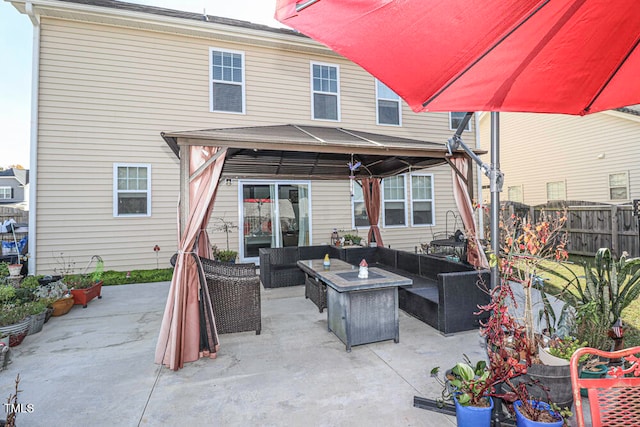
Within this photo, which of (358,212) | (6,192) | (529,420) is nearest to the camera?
(529,420)

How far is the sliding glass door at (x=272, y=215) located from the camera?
8508 mm

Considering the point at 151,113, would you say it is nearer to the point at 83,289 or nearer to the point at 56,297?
the point at 83,289

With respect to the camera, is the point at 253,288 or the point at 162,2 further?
the point at 162,2

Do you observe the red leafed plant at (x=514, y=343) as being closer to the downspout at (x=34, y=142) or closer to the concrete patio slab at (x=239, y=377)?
the concrete patio slab at (x=239, y=377)

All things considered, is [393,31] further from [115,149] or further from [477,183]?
[477,183]

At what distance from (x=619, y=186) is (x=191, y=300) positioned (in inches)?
538

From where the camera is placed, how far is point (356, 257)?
21.3 feet

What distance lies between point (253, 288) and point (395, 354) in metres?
1.94

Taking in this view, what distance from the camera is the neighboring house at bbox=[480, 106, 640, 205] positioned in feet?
33.3

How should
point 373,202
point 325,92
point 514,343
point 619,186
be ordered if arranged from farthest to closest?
1. point 619,186
2. point 325,92
3. point 373,202
4. point 514,343

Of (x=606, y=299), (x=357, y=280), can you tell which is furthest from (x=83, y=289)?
(x=606, y=299)

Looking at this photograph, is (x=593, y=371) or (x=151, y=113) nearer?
(x=593, y=371)

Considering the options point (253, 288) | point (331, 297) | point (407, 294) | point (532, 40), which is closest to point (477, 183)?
point (407, 294)

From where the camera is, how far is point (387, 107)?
31.5 feet
